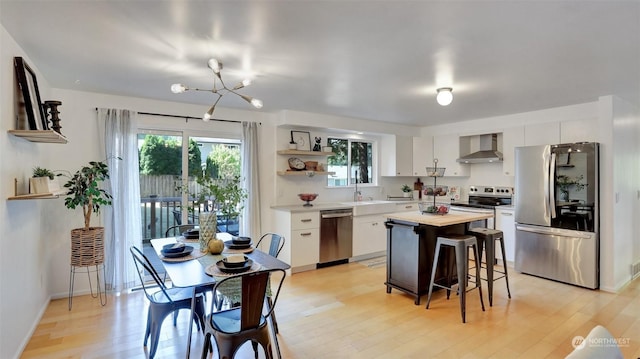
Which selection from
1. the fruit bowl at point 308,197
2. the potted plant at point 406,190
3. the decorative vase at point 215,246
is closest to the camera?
the decorative vase at point 215,246

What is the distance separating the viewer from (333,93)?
3844 mm

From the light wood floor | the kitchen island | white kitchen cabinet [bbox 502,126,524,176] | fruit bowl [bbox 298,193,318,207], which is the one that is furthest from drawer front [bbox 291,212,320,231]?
white kitchen cabinet [bbox 502,126,524,176]

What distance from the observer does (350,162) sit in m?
6.18

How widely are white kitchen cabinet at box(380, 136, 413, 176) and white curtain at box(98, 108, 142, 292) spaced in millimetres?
4212

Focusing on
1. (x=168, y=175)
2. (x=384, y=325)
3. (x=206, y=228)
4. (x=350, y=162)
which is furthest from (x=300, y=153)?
(x=384, y=325)

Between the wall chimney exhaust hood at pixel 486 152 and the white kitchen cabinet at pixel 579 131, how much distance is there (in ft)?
3.11

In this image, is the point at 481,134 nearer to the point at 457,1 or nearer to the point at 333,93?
the point at 333,93

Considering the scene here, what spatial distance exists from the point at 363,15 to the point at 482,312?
305 cm

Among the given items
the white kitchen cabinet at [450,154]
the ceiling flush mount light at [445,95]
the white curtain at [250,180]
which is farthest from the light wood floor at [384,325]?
the white kitchen cabinet at [450,154]

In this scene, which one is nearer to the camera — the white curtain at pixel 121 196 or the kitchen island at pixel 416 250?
the kitchen island at pixel 416 250

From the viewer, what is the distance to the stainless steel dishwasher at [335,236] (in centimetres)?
494

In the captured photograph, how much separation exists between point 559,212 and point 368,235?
2.60 meters

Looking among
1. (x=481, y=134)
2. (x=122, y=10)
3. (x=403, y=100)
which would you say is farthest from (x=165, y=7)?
(x=481, y=134)

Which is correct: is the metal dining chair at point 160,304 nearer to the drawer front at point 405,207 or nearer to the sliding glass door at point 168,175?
the sliding glass door at point 168,175
